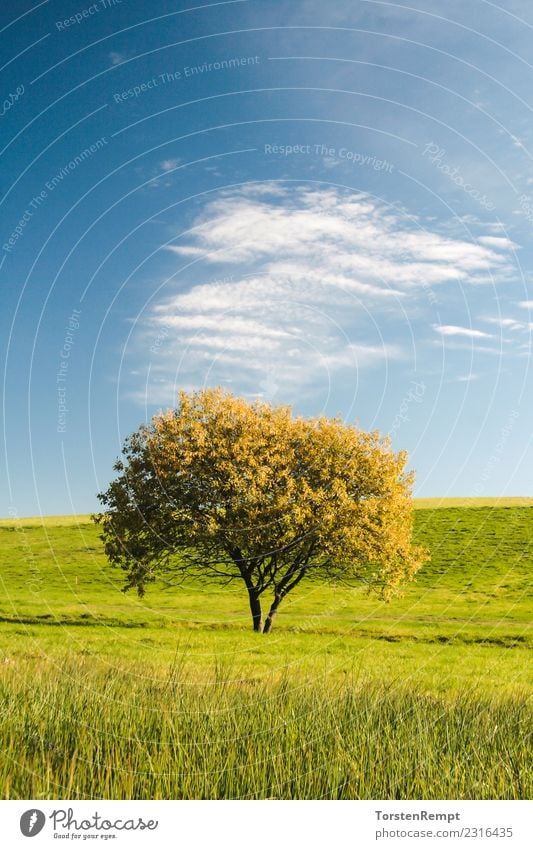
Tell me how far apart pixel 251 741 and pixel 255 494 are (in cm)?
2478

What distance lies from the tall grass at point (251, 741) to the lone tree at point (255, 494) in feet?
70.1

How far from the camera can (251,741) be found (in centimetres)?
838

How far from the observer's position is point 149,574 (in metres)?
36.8

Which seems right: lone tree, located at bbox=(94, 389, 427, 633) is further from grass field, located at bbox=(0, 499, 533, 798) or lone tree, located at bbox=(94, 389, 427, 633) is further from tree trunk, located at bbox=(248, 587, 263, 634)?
grass field, located at bbox=(0, 499, 533, 798)

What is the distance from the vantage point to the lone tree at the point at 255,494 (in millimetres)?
33250
